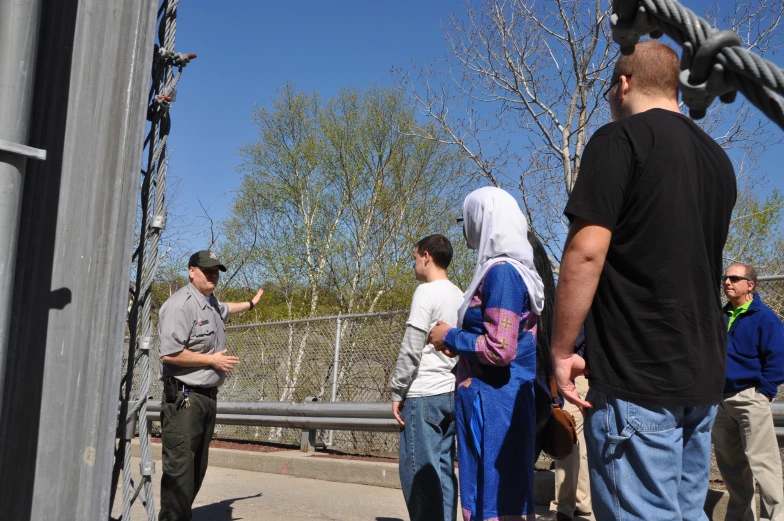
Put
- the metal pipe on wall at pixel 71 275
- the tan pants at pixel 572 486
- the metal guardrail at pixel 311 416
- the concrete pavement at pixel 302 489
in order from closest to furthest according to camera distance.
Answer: the metal pipe on wall at pixel 71 275, the tan pants at pixel 572 486, the concrete pavement at pixel 302 489, the metal guardrail at pixel 311 416

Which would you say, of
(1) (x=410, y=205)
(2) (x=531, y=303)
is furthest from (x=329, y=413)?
(1) (x=410, y=205)

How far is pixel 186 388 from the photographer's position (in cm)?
524

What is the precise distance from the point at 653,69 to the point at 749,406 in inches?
159

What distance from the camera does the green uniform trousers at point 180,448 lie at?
5.05 metres

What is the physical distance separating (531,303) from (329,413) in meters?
5.52

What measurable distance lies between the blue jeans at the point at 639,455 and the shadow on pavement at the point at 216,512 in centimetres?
481

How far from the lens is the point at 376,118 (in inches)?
1125

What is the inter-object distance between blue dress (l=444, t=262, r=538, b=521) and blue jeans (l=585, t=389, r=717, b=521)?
0.98m

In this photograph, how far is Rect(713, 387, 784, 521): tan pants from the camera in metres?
5.40

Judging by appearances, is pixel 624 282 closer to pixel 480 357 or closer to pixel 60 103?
pixel 480 357

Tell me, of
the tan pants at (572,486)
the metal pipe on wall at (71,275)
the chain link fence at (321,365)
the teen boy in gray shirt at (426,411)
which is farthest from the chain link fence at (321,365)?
the metal pipe on wall at (71,275)

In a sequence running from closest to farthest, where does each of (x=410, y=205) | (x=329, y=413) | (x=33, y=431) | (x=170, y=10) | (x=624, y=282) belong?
(x=33, y=431) → (x=624, y=282) → (x=170, y=10) → (x=329, y=413) → (x=410, y=205)

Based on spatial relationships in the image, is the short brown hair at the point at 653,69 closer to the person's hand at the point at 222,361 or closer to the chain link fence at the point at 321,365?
the person's hand at the point at 222,361

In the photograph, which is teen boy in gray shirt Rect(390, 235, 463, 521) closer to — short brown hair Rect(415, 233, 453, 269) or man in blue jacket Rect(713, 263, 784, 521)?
short brown hair Rect(415, 233, 453, 269)
